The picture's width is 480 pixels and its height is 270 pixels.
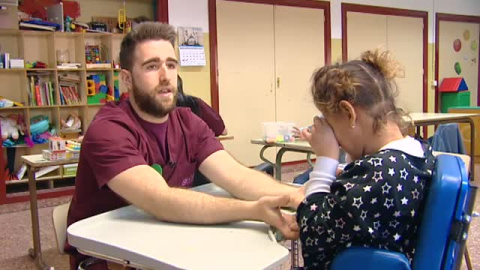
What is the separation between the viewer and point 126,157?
124 cm

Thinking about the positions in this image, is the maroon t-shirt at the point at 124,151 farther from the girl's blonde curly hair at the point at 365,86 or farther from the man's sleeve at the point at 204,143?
the girl's blonde curly hair at the point at 365,86

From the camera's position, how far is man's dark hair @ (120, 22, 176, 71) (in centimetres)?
151

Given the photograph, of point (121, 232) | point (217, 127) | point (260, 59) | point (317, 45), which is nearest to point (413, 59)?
point (317, 45)

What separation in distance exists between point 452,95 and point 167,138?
6405 millimetres

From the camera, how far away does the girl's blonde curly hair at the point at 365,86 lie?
104cm

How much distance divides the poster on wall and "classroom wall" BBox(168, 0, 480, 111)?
0.21ft

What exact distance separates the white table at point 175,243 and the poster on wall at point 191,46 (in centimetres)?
371

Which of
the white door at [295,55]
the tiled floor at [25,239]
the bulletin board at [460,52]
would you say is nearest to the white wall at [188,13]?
the white door at [295,55]

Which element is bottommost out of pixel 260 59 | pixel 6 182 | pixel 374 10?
pixel 6 182

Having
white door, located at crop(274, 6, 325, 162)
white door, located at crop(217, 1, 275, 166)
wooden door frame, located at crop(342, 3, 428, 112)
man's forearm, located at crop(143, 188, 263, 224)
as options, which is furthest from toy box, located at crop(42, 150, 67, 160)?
wooden door frame, located at crop(342, 3, 428, 112)

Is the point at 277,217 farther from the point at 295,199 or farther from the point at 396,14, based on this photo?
the point at 396,14

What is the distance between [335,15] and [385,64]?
4994 mm

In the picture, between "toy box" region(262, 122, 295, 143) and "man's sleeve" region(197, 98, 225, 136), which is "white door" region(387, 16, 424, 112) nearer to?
"toy box" region(262, 122, 295, 143)

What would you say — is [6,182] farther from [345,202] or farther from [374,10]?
[374,10]
